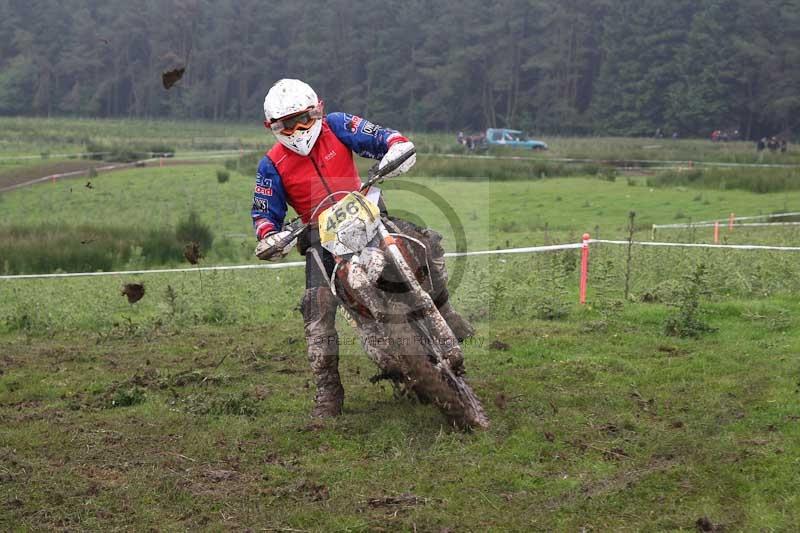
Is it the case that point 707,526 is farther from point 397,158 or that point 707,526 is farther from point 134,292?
point 134,292

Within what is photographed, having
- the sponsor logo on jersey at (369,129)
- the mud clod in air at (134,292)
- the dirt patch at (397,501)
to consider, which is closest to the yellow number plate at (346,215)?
the sponsor logo on jersey at (369,129)

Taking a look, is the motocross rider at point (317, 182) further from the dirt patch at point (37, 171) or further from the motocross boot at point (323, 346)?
the dirt patch at point (37, 171)

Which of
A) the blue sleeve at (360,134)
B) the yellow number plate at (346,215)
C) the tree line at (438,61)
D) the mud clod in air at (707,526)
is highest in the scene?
A: the tree line at (438,61)

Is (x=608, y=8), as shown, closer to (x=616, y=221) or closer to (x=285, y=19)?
(x=285, y=19)

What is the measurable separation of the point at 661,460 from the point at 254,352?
574 centimetres

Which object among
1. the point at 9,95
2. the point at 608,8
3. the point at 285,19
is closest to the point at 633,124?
the point at 608,8

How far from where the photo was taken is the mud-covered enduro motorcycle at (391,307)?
7766 mm

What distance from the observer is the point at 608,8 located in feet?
244

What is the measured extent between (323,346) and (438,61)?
73.9 meters

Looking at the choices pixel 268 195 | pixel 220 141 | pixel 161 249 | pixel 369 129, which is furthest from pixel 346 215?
pixel 220 141

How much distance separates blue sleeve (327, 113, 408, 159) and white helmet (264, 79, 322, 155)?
0.90 ft

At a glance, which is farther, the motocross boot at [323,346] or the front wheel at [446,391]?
the motocross boot at [323,346]

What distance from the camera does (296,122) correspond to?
837 cm

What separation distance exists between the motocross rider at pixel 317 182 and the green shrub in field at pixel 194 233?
14.3 metres
